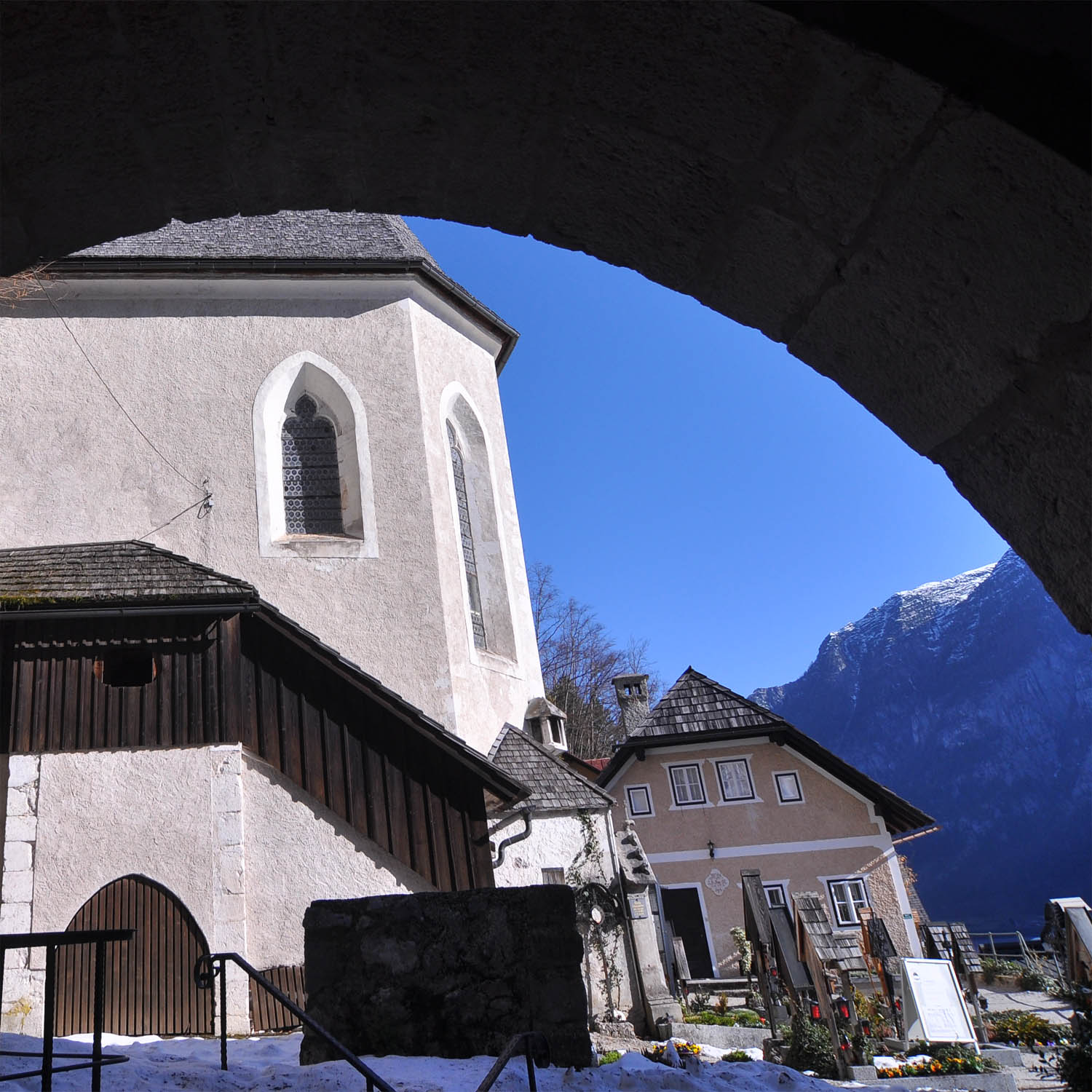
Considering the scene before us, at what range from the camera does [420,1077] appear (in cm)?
430

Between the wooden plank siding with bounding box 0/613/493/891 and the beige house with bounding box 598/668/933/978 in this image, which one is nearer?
the wooden plank siding with bounding box 0/613/493/891

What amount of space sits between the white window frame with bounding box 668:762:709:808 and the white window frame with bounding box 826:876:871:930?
316 centimetres

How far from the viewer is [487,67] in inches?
73.4

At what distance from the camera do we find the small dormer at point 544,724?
1336cm

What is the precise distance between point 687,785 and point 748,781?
139cm

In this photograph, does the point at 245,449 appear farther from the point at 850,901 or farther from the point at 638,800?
the point at 850,901

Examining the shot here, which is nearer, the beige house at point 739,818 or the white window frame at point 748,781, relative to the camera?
the beige house at point 739,818

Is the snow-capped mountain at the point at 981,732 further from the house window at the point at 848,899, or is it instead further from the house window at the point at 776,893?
the house window at the point at 776,893

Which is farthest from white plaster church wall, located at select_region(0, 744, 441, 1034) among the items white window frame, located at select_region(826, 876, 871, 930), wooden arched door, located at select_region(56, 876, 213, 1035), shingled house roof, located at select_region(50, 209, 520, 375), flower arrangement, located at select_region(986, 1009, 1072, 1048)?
white window frame, located at select_region(826, 876, 871, 930)

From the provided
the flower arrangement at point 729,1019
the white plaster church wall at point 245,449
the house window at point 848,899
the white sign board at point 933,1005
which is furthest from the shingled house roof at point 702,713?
the white sign board at point 933,1005

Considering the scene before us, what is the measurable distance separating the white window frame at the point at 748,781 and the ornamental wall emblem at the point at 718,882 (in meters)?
1.52

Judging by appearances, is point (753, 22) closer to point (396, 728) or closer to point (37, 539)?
point (396, 728)

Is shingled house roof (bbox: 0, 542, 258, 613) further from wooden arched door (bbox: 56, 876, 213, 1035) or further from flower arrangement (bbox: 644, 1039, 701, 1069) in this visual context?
flower arrangement (bbox: 644, 1039, 701, 1069)

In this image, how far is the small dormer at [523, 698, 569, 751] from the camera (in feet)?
43.8
